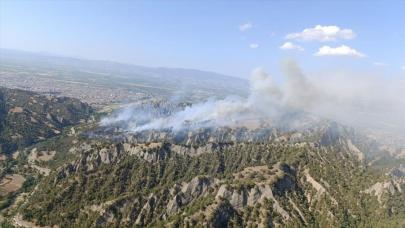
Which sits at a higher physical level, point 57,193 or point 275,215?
point 275,215

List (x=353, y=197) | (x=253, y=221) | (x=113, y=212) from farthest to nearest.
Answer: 1. (x=353, y=197)
2. (x=113, y=212)
3. (x=253, y=221)

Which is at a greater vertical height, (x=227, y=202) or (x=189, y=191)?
(x=227, y=202)

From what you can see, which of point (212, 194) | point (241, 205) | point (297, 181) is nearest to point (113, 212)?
point (212, 194)

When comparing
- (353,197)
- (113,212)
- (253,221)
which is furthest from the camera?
(353,197)

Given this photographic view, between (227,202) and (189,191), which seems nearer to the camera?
(227,202)

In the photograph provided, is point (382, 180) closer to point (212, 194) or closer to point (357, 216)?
point (357, 216)

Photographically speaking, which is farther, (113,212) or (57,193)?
(57,193)

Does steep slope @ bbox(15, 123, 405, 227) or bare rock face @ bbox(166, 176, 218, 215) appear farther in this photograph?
bare rock face @ bbox(166, 176, 218, 215)

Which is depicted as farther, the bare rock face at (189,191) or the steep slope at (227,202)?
the bare rock face at (189,191)

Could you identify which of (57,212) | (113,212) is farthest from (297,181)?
(57,212)

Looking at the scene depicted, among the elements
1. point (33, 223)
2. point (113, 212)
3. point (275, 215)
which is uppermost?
point (275, 215)

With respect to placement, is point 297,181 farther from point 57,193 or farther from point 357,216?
point 57,193
